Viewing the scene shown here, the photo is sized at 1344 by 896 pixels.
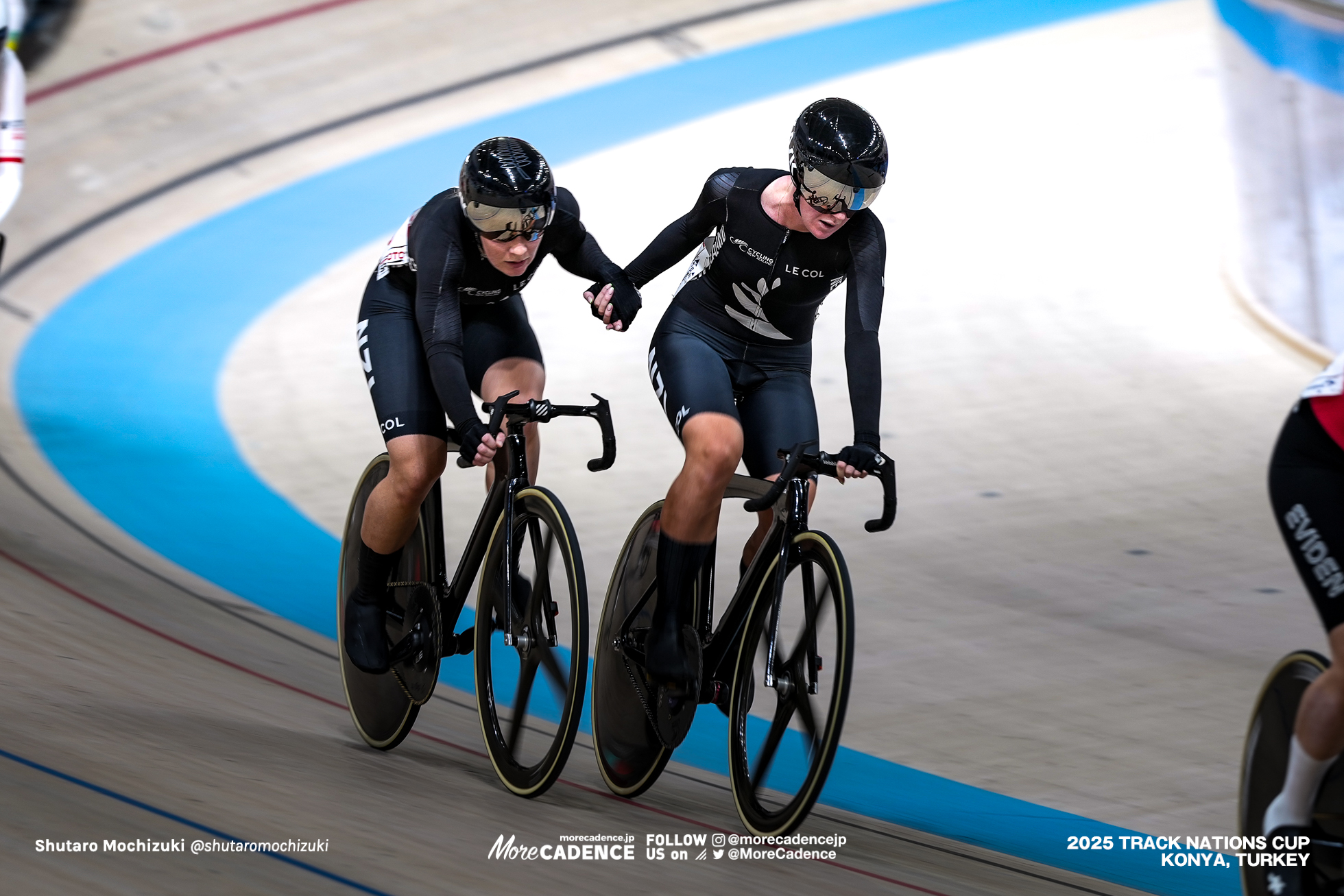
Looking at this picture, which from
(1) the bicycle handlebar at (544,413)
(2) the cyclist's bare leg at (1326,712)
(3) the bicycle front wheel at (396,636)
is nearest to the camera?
(2) the cyclist's bare leg at (1326,712)

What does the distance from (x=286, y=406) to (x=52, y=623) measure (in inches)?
96.2

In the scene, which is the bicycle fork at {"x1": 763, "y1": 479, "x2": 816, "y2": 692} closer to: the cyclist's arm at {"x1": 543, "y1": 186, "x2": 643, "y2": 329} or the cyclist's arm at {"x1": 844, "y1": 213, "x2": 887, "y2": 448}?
the cyclist's arm at {"x1": 844, "y1": 213, "x2": 887, "y2": 448}

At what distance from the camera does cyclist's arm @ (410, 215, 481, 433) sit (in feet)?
10.0

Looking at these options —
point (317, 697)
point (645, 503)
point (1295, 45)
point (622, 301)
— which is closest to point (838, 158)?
point (622, 301)

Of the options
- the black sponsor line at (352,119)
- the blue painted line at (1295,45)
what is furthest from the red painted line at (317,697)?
the blue painted line at (1295,45)

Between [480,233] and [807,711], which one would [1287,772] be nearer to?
[807,711]

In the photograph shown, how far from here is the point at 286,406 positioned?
251 inches

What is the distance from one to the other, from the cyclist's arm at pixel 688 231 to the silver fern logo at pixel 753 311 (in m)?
0.14

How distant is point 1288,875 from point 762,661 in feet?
3.66

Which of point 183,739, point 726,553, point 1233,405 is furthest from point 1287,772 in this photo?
point 1233,405

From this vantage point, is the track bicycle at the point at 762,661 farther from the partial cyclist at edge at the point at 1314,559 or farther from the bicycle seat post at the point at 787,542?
the partial cyclist at edge at the point at 1314,559

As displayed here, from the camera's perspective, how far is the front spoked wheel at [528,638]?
307 cm

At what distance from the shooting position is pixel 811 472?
287cm

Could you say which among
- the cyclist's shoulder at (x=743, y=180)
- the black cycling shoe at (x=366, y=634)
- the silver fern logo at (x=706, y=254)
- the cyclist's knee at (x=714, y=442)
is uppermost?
the cyclist's shoulder at (x=743, y=180)
